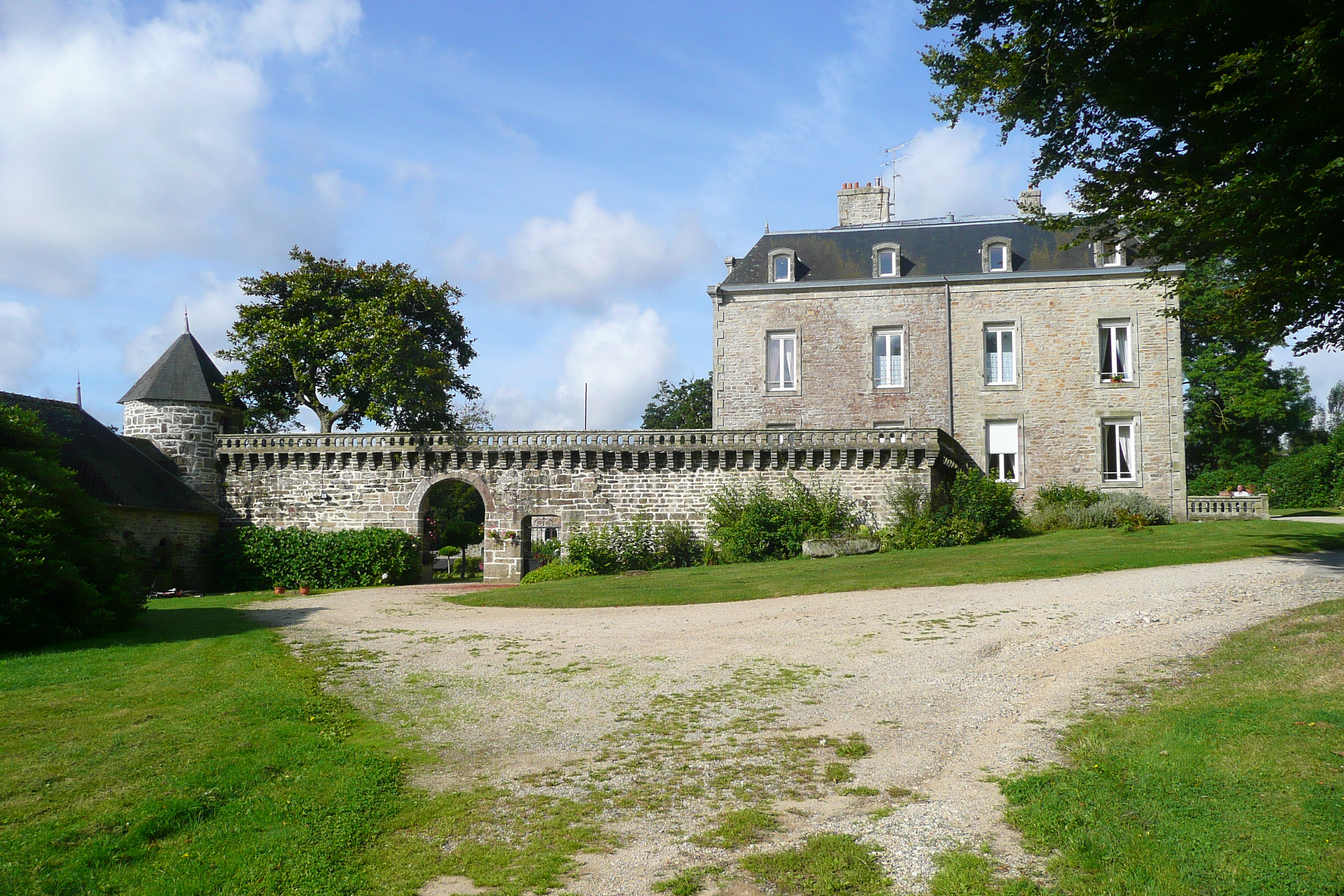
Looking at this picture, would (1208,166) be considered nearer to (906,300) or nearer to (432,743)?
(432,743)

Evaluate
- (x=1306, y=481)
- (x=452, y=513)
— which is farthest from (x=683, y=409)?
(x=1306, y=481)

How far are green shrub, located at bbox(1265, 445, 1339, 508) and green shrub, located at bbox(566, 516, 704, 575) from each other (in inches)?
887

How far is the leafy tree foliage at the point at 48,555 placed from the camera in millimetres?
10523

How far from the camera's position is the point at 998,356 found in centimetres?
2486

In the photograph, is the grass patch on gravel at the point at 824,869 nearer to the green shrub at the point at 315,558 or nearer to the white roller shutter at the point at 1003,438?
the green shrub at the point at 315,558

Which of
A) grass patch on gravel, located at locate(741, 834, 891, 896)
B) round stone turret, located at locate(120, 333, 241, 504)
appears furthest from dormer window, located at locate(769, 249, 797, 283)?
grass patch on gravel, located at locate(741, 834, 891, 896)

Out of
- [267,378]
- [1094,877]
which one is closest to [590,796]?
[1094,877]

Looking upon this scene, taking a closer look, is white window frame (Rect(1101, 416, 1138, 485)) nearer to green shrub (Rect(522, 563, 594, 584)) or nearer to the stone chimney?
the stone chimney

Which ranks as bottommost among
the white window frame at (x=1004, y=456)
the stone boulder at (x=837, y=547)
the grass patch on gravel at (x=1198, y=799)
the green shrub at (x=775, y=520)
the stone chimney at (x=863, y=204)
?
the grass patch on gravel at (x=1198, y=799)

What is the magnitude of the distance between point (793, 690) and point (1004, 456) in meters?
18.5

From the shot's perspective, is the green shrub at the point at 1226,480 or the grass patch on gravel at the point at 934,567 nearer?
the grass patch on gravel at the point at 934,567

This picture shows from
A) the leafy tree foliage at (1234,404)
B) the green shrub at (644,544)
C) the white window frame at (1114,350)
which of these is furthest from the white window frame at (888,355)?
the leafy tree foliage at (1234,404)

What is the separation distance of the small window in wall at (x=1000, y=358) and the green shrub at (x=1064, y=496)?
10.7 ft

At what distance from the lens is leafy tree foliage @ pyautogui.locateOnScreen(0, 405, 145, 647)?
10.5 metres
